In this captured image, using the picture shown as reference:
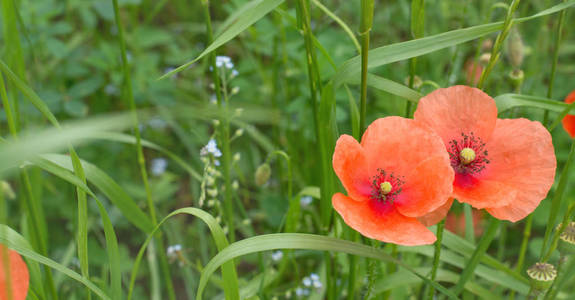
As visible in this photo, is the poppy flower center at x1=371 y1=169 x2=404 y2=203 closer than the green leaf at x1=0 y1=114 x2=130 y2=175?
No

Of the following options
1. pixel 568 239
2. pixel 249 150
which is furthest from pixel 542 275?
pixel 249 150

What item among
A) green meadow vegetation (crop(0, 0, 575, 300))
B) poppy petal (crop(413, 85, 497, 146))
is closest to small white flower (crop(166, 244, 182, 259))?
green meadow vegetation (crop(0, 0, 575, 300))

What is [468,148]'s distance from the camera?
980mm

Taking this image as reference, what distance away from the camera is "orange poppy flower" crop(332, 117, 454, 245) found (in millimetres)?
872

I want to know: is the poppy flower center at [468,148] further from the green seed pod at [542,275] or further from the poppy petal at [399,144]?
the green seed pod at [542,275]

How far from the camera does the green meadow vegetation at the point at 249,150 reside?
37.8 inches

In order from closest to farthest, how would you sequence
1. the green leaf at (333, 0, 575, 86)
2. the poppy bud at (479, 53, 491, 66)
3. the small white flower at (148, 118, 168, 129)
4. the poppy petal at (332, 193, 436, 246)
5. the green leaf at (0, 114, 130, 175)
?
the green leaf at (0, 114, 130, 175) → the poppy petal at (332, 193, 436, 246) → the green leaf at (333, 0, 575, 86) → the poppy bud at (479, 53, 491, 66) → the small white flower at (148, 118, 168, 129)

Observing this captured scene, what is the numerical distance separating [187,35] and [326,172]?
1.82 metres

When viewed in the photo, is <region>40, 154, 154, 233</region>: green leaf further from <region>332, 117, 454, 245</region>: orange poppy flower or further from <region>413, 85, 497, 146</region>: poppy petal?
<region>413, 85, 497, 146</region>: poppy petal

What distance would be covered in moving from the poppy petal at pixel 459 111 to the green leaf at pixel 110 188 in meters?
0.61

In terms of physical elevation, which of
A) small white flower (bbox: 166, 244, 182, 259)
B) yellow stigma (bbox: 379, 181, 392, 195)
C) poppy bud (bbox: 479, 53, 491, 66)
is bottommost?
small white flower (bbox: 166, 244, 182, 259)

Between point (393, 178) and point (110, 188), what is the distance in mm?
564

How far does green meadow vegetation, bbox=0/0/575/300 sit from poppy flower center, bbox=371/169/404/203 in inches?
3.7

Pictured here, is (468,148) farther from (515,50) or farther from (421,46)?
(515,50)
